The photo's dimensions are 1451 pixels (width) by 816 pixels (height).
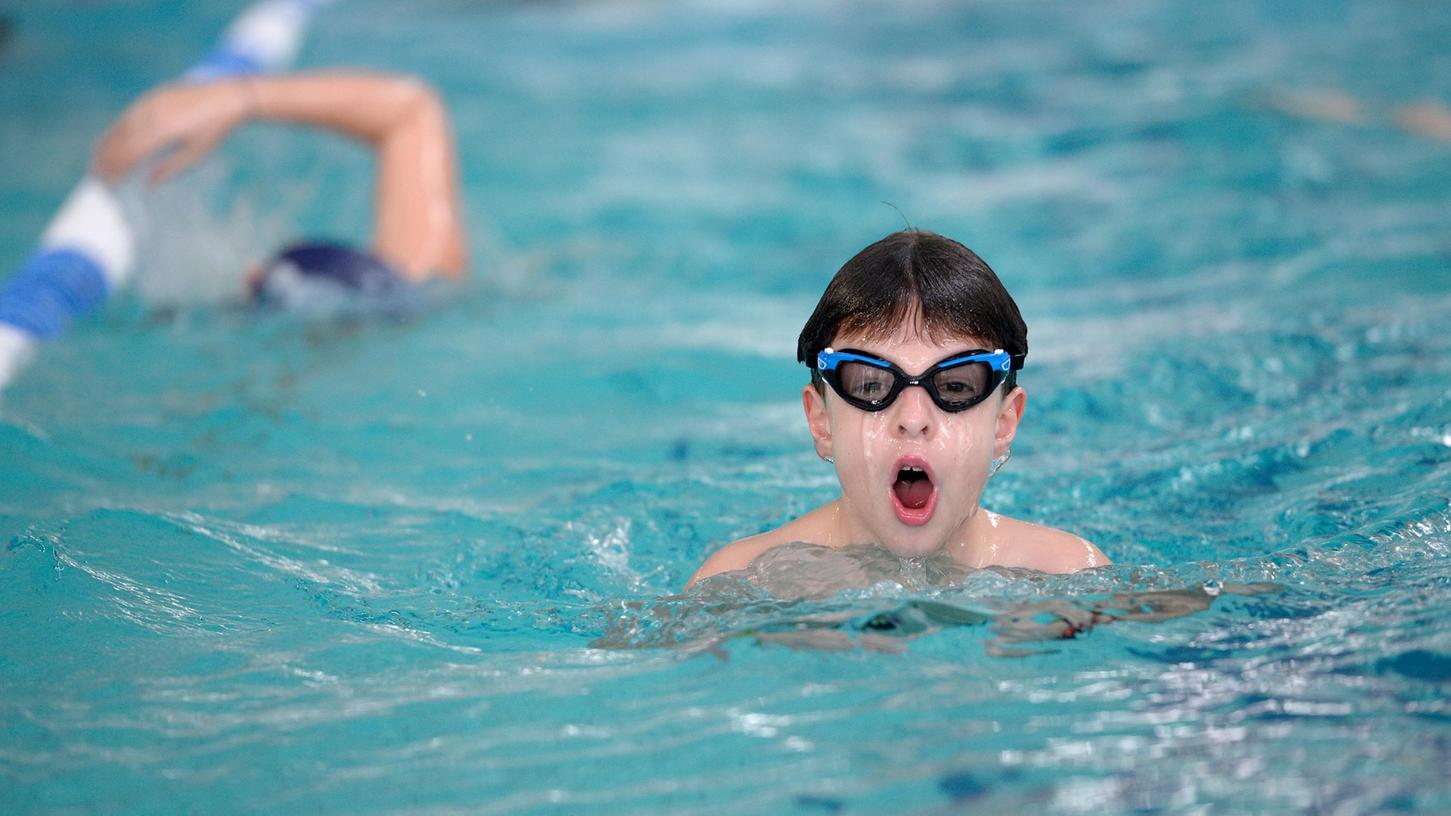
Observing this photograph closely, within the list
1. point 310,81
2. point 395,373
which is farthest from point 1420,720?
point 310,81

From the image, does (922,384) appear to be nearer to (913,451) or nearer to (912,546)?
(913,451)

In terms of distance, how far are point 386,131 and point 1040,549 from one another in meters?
4.24

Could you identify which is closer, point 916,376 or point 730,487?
point 916,376

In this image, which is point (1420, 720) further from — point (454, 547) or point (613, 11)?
point (613, 11)

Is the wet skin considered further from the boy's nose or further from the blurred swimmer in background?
the blurred swimmer in background

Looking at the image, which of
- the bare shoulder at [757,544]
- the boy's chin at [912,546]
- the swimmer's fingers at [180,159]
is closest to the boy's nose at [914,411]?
the boy's chin at [912,546]

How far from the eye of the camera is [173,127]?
18.9 feet

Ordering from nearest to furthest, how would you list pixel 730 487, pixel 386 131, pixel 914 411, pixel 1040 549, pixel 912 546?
pixel 914 411 → pixel 912 546 → pixel 1040 549 → pixel 730 487 → pixel 386 131

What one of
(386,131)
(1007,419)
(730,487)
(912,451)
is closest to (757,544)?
(912,451)

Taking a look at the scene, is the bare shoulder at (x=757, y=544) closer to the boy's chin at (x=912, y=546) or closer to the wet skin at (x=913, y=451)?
the wet skin at (x=913, y=451)

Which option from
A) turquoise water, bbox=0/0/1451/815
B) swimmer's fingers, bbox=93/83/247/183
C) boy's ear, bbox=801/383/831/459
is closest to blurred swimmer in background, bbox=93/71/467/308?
swimmer's fingers, bbox=93/83/247/183

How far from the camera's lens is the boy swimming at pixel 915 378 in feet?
9.12

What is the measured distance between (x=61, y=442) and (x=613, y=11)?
419 inches

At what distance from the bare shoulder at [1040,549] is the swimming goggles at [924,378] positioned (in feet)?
1.32
